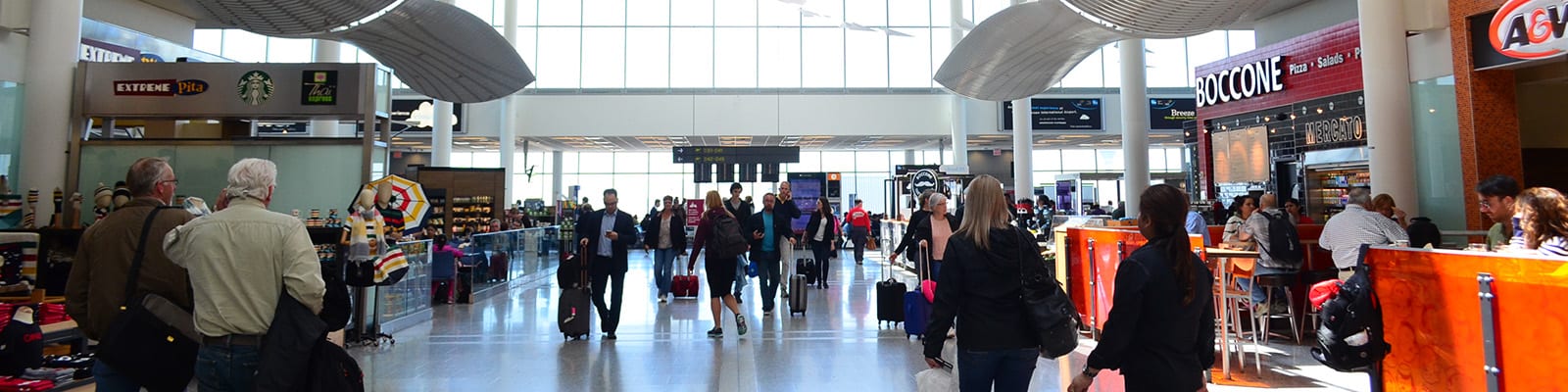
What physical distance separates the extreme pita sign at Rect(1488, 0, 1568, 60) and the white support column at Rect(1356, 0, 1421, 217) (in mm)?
761

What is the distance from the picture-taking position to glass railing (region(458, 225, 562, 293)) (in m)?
9.84

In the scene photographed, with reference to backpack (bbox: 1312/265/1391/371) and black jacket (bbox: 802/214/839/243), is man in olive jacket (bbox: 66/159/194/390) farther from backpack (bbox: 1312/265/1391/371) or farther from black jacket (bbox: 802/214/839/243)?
black jacket (bbox: 802/214/839/243)

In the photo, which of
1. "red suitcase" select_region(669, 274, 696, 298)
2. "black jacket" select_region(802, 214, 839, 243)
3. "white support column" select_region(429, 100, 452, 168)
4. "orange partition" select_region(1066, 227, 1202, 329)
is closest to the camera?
"orange partition" select_region(1066, 227, 1202, 329)

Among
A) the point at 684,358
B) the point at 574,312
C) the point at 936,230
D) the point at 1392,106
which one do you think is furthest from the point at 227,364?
the point at 1392,106

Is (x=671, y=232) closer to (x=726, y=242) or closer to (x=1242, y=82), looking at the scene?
(x=726, y=242)

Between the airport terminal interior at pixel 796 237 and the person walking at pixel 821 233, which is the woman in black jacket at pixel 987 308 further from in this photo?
the person walking at pixel 821 233

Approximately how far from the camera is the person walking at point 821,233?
9.92m

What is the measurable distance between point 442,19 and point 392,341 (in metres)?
2.71

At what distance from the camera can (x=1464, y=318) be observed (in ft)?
11.0

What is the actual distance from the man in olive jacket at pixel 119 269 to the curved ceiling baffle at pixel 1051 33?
5267 mm

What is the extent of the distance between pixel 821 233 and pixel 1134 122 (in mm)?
5834

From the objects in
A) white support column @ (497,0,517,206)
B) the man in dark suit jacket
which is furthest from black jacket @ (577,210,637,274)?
white support column @ (497,0,517,206)

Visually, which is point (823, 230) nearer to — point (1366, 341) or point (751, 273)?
point (751, 273)

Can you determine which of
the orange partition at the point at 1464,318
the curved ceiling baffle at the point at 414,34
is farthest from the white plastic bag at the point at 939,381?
the curved ceiling baffle at the point at 414,34
